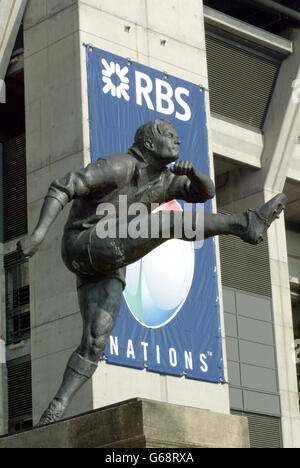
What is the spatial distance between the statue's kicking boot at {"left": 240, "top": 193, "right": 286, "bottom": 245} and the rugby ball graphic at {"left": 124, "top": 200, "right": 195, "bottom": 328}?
13777mm

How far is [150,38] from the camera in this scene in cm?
2703

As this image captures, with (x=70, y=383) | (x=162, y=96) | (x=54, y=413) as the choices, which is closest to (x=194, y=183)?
(x=70, y=383)

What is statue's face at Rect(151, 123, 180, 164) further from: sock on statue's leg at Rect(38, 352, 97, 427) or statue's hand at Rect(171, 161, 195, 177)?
sock on statue's leg at Rect(38, 352, 97, 427)

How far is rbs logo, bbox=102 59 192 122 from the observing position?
25.7m

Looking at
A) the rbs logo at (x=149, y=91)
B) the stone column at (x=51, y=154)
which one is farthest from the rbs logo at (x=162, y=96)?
the stone column at (x=51, y=154)

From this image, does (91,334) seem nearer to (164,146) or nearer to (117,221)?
(117,221)

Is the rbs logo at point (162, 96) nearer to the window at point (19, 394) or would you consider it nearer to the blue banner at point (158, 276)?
the blue banner at point (158, 276)

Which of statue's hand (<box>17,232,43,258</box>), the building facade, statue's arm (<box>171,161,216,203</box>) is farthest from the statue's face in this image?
the building facade

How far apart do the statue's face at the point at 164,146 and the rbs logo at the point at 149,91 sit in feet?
47.2

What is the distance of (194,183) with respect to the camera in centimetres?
1108

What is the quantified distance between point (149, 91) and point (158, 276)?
4.01 metres

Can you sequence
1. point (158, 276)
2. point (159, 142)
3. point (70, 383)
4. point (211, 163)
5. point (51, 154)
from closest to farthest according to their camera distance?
point (70, 383) < point (159, 142) < point (158, 276) < point (51, 154) < point (211, 163)

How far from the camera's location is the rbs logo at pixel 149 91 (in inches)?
1013
